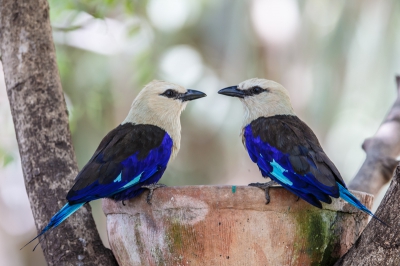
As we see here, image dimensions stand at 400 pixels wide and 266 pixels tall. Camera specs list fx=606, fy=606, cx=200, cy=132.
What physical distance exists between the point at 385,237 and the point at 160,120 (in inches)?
70.9

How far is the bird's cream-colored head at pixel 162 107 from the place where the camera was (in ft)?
13.5

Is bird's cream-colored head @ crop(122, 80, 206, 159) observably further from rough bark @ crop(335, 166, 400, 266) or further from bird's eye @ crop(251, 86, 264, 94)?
rough bark @ crop(335, 166, 400, 266)

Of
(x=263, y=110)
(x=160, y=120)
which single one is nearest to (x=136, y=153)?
(x=160, y=120)

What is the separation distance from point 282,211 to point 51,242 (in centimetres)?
150

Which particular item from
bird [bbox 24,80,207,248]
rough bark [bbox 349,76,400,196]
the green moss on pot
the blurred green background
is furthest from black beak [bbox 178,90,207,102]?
→ the blurred green background

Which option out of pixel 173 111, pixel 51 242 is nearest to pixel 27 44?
pixel 173 111

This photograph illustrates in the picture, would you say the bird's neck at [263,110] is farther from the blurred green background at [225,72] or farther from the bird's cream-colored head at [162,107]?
the blurred green background at [225,72]

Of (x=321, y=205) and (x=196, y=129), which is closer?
(x=321, y=205)

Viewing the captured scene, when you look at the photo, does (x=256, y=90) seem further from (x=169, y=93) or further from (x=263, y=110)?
(x=169, y=93)

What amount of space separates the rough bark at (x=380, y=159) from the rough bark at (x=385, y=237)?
1620 mm

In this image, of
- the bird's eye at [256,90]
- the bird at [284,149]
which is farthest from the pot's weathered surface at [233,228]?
the bird's eye at [256,90]

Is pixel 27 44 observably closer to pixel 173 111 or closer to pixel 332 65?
pixel 173 111

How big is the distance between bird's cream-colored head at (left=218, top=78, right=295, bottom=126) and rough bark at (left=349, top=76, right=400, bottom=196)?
0.92 metres

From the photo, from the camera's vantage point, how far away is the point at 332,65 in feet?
64.5
